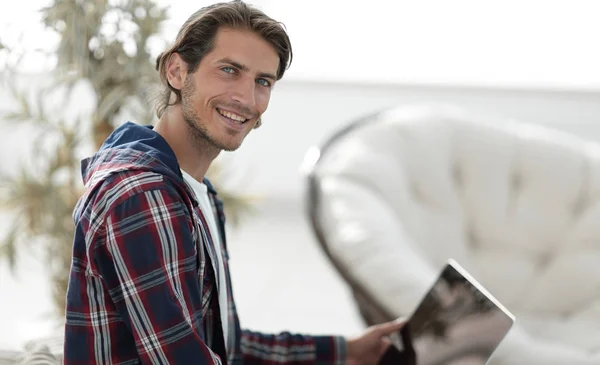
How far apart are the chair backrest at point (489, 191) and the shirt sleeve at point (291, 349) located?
0.70 meters

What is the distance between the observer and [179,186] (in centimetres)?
105

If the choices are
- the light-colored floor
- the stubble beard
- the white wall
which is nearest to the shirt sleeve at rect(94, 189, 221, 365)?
the stubble beard

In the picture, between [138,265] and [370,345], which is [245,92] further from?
[370,345]

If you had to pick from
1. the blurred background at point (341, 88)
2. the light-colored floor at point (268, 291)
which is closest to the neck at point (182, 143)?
the light-colored floor at point (268, 291)

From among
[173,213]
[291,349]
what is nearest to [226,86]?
[173,213]

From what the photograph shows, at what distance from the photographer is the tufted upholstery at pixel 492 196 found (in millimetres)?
2115

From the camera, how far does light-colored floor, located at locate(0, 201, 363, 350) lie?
10.7ft

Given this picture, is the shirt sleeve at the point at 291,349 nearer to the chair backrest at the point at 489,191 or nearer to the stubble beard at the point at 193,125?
the stubble beard at the point at 193,125

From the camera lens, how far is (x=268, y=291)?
11.7ft

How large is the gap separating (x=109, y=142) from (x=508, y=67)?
337 cm

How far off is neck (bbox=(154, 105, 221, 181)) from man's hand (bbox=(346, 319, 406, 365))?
462 millimetres

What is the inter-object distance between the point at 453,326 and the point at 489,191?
39.5 inches

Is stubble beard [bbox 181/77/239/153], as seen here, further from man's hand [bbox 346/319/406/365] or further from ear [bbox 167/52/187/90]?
man's hand [bbox 346/319/406/365]

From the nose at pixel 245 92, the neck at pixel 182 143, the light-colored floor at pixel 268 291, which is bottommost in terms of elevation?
the light-colored floor at pixel 268 291
